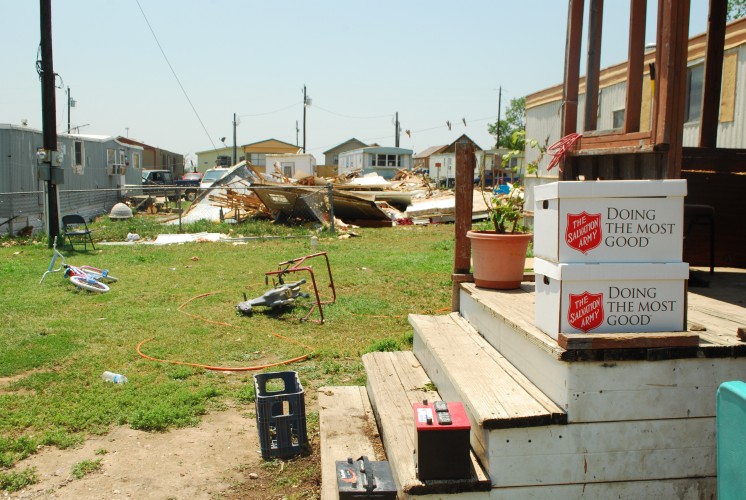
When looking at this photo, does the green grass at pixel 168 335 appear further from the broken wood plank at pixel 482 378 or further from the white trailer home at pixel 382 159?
the white trailer home at pixel 382 159

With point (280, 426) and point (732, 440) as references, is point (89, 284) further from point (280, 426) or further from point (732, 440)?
point (732, 440)

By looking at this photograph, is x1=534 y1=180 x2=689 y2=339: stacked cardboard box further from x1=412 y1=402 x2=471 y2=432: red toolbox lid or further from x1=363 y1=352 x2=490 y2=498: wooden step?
x1=363 y1=352 x2=490 y2=498: wooden step

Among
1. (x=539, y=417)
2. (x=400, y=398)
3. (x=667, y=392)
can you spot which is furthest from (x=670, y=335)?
(x=400, y=398)

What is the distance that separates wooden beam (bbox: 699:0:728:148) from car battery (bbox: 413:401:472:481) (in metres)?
4.34

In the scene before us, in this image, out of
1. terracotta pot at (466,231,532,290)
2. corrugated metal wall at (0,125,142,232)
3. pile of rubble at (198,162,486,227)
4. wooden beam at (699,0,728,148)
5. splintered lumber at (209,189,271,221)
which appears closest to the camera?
terracotta pot at (466,231,532,290)

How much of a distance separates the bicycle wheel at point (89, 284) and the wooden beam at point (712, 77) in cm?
719

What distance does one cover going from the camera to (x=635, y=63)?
4.52 metres

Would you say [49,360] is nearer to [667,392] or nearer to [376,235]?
[667,392]

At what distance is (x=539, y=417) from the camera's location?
2711 millimetres

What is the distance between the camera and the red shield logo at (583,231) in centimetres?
281

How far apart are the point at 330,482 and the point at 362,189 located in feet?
66.1

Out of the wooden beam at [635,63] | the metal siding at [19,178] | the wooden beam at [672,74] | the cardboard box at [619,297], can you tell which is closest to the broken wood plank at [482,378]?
the cardboard box at [619,297]

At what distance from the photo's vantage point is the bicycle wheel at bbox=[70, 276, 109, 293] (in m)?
8.67

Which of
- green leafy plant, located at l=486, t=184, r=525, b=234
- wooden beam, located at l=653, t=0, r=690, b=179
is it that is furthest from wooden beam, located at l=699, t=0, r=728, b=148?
green leafy plant, located at l=486, t=184, r=525, b=234
